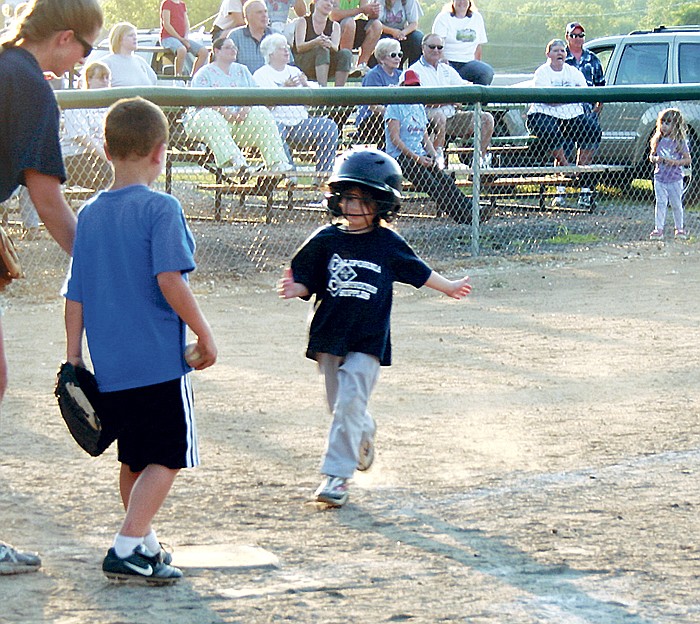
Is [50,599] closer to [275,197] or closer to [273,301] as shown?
[273,301]

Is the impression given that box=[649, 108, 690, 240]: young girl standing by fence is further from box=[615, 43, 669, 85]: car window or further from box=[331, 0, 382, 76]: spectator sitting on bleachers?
box=[331, 0, 382, 76]: spectator sitting on bleachers

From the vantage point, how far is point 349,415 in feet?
15.3

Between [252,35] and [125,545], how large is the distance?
382 inches

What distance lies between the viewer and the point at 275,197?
12562 mm

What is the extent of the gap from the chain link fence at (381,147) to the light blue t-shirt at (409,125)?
0.04 ft

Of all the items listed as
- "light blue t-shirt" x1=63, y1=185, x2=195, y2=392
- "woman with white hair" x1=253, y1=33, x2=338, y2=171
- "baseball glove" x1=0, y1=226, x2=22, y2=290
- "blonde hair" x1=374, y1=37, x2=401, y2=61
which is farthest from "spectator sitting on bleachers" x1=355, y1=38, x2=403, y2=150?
"light blue t-shirt" x1=63, y1=185, x2=195, y2=392

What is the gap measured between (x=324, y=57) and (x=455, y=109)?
2.29 m

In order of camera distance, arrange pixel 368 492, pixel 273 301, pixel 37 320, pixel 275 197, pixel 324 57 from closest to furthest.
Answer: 1. pixel 368 492
2. pixel 37 320
3. pixel 273 301
4. pixel 275 197
5. pixel 324 57

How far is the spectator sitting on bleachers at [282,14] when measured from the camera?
1386 cm

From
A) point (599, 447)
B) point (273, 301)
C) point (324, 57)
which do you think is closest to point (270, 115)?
point (273, 301)

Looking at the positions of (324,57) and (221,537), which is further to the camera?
(324,57)

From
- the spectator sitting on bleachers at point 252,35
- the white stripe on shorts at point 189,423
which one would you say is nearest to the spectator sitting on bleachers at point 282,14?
the spectator sitting on bleachers at point 252,35

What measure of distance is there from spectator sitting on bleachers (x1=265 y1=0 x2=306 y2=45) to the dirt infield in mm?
6367

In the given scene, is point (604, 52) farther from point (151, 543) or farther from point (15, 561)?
point (15, 561)
